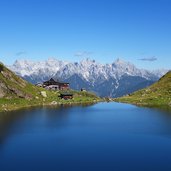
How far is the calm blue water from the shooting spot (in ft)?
188

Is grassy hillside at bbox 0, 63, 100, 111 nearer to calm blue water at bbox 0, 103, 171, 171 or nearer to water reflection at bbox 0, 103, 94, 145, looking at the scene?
water reflection at bbox 0, 103, 94, 145

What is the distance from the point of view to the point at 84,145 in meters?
73.6

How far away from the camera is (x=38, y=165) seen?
57125mm

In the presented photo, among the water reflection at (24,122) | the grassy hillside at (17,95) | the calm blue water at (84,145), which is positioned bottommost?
the calm blue water at (84,145)

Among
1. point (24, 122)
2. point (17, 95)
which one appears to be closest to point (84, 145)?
point (24, 122)

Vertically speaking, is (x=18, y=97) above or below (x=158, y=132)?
above

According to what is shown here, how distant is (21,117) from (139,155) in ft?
212

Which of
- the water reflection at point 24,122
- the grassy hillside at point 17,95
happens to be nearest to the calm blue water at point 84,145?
the water reflection at point 24,122

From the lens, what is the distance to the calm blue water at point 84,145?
188 ft

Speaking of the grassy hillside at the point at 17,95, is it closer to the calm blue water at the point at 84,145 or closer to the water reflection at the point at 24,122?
the water reflection at the point at 24,122

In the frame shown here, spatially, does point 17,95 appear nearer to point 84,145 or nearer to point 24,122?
point 24,122

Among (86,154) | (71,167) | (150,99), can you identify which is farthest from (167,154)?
(150,99)

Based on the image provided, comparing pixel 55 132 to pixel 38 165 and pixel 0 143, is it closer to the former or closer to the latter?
pixel 0 143

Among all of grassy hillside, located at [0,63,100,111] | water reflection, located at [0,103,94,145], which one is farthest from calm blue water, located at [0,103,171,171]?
grassy hillside, located at [0,63,100,111]
